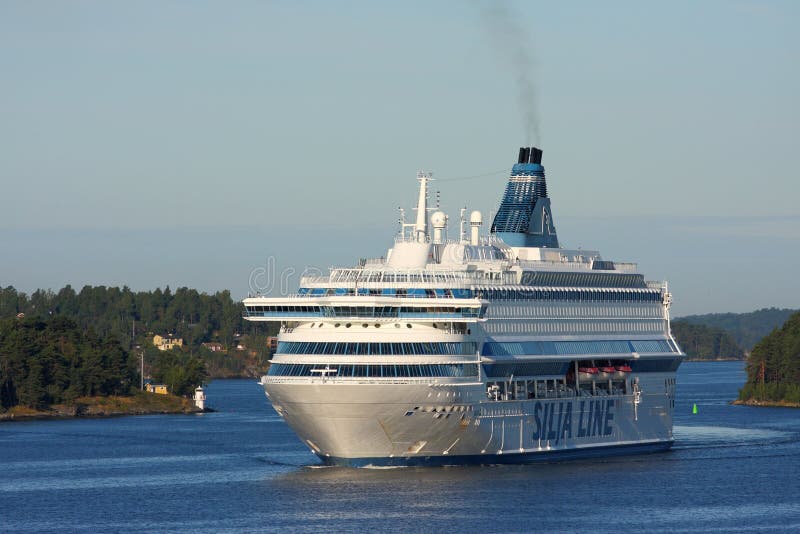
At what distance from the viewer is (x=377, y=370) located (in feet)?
265

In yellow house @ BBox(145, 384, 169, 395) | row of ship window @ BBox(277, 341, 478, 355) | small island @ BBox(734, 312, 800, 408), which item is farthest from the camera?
small island @ BBox(734, 312, 800, 408)

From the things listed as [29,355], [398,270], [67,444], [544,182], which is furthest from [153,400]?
[398,270]

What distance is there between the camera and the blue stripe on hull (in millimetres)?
83625

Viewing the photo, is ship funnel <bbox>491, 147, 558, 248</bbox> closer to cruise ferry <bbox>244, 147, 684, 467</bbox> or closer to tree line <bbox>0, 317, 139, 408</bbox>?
cruise ferry <bbox>244, 147, 684, 467</bbox>

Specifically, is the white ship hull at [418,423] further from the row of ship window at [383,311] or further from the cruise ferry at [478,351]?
the row of ship window at [383,311]

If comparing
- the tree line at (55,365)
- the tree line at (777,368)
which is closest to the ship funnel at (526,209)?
the tree line at (55,365)

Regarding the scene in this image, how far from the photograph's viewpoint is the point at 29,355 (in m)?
154

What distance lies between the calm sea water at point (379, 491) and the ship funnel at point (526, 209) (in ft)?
46.1

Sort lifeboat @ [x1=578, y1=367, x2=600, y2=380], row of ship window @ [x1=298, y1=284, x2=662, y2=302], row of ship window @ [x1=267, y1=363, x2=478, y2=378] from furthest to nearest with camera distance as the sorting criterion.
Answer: lifeboat @ [x1=578, y1=367, x2=600, y2=380]
row of ship window @ [x1=298, y1=284, x2=662, y2=302]
row of ship window @ [x1=267, y1=363, x2=478, y2=378]

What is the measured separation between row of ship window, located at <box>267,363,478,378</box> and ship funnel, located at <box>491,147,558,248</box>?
55.5 feet

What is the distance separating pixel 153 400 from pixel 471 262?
257ft

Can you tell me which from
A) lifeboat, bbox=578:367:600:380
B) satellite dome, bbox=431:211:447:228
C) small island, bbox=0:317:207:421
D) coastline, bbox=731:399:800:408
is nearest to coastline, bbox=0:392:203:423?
small island, bbox=0:317:207:421

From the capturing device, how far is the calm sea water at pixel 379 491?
7200cm

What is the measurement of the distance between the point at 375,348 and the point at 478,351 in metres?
6.42
